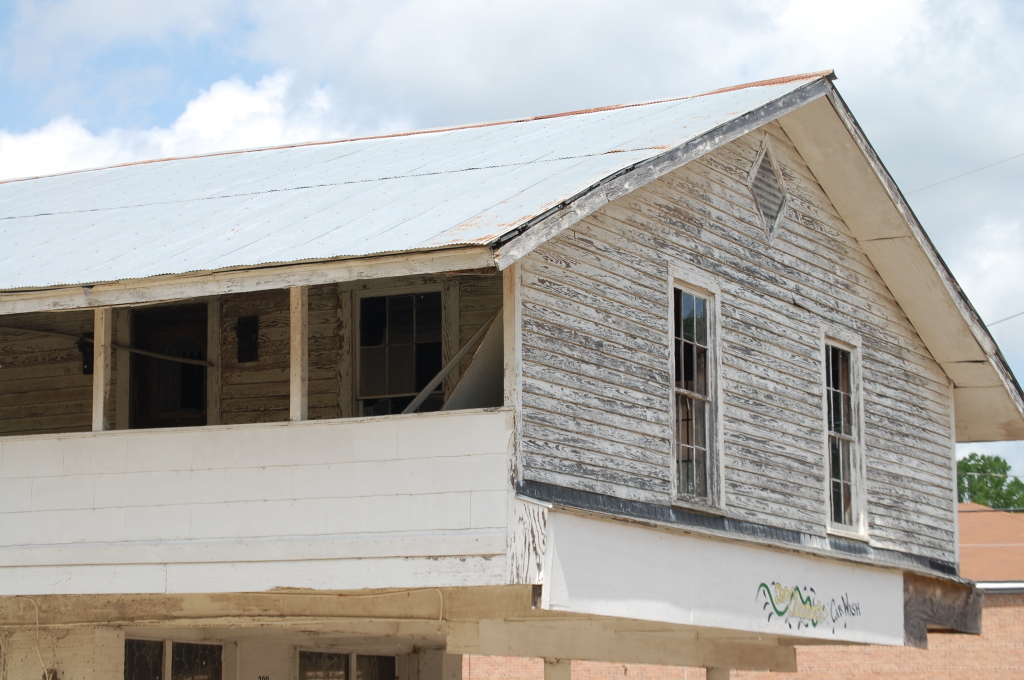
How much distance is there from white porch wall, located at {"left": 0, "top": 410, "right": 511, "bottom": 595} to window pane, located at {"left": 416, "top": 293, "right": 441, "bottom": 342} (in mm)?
Answer: 3627

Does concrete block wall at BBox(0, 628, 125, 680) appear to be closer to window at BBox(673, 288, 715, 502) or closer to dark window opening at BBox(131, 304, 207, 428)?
dark window opening at BBox(131, 304, 207, 428)

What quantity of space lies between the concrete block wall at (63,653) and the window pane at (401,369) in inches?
137

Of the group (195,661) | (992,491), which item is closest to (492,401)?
(195,661)

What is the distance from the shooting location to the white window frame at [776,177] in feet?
44.5

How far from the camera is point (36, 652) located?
12.5m

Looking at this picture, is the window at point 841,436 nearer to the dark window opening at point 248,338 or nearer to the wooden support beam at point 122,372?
the dark window opening at point 248,338

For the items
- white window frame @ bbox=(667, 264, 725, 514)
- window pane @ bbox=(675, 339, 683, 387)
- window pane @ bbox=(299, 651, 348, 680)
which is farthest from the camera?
window pane @ bbox=(299, 651, 348, 680)

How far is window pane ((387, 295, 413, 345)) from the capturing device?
13719mm

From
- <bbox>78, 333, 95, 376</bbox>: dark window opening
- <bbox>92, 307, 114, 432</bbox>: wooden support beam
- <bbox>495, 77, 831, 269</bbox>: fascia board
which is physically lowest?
<bbox>92, 307, 114, 432</bbox>: wooden support beam

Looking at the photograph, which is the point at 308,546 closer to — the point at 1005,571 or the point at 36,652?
the point at 36,652

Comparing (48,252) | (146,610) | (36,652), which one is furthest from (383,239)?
(36,652)

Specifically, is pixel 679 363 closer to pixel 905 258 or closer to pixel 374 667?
pixel 905 258

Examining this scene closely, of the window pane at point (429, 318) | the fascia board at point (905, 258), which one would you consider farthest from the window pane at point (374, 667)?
the fascia board at point (905, 258)

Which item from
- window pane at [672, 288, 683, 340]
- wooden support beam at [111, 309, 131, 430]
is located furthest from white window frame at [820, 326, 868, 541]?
wooden support beam at [111, 309, 131, 430]
